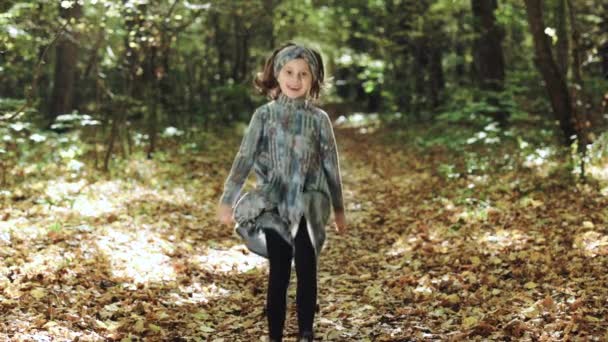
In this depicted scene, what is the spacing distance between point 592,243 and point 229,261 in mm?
3825

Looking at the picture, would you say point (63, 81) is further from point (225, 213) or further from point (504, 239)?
point (225, 213)

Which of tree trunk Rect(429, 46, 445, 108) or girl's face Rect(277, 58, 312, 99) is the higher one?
tree trunk Rect(429, 46, 445, 108)

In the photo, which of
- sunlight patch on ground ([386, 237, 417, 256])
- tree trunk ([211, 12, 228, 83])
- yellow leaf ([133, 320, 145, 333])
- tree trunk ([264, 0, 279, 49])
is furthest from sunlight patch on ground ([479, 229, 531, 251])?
tree trunk ([211, 12, 228, 83])

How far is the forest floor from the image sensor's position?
4.59 metres

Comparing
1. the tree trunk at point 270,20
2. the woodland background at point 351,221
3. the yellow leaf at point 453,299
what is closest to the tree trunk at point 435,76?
the woodland background at point 351,221

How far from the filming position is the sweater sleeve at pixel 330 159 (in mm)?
3809

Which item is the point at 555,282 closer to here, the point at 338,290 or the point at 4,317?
the point at 338,290

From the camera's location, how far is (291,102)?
12.3ft

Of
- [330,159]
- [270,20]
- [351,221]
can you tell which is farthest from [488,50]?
[330,159]

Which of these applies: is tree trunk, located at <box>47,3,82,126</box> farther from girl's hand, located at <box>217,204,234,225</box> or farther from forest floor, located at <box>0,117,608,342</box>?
girl's hand, located at <box>217,204,234,225</box>

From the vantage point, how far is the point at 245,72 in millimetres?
20500

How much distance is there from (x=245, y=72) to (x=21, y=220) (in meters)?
14.3

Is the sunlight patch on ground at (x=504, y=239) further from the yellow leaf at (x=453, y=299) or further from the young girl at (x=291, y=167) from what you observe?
the young girl at (x=291, y=167)

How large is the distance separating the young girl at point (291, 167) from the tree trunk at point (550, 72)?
613 centimetres
